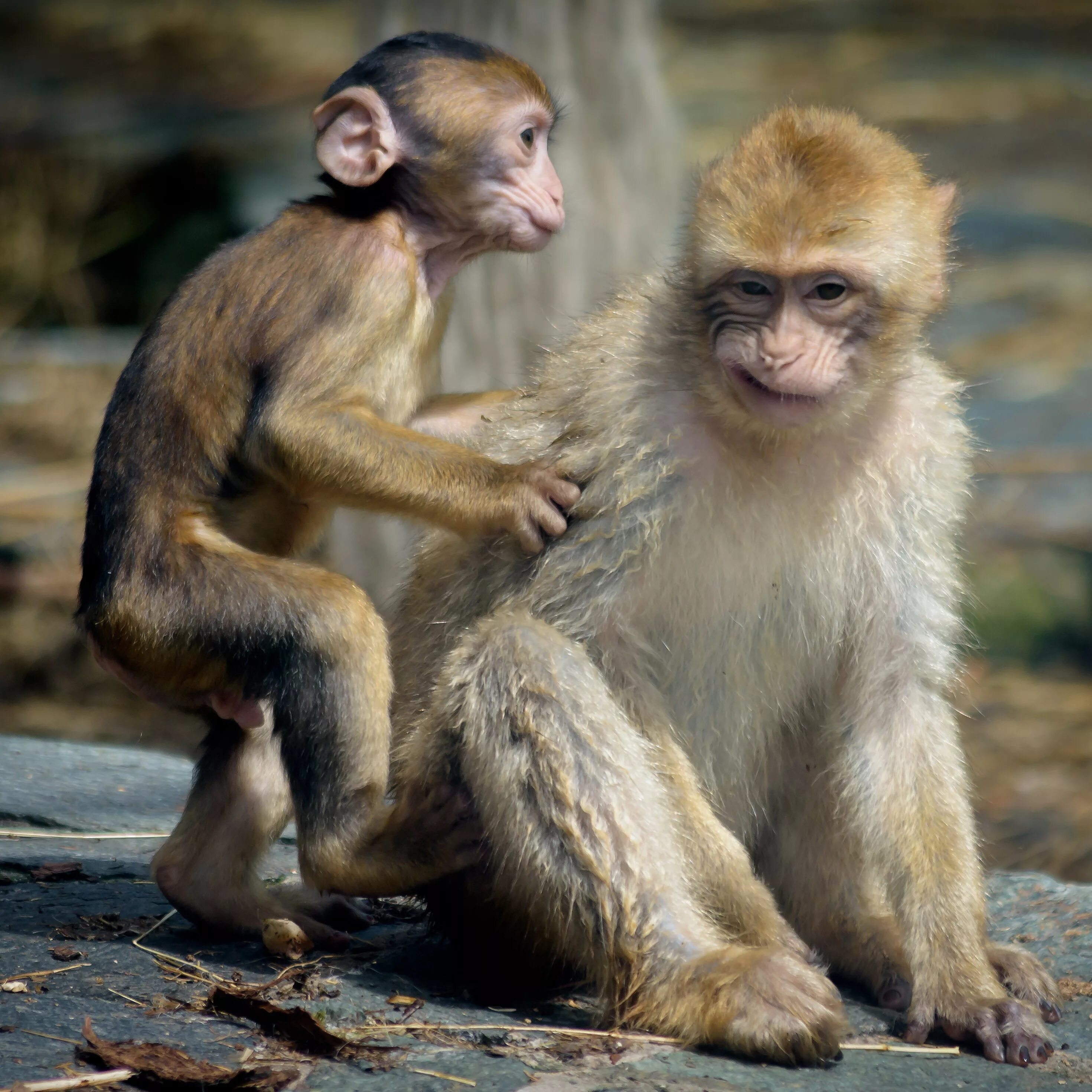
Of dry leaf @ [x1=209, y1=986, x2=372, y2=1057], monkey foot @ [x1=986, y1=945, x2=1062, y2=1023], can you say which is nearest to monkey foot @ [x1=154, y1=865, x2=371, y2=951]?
dry leaf @ [x1=209, y1=986, x2=372, y2=1057]

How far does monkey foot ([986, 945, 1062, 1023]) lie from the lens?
4207 millimetres

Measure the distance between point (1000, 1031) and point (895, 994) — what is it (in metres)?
0.43

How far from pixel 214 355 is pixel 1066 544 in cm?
731

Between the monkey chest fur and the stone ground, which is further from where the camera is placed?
the monkey chest fur

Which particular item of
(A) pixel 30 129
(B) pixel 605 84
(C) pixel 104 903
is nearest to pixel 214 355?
(C) pixel 104 903

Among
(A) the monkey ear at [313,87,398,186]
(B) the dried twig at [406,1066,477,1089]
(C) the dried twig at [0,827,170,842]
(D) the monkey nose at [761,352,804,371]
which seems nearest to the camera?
(B) the dried twig at [406,1066,477,1089]

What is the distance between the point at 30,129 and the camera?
15.2m

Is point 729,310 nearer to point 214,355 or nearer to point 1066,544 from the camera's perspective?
point 214,355

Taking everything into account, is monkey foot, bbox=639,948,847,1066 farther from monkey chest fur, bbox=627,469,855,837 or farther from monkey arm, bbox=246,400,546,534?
monkey arm, bbox=246,400,546,534

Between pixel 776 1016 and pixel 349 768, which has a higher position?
pixel 349 768

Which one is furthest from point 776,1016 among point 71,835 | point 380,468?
point 71,835

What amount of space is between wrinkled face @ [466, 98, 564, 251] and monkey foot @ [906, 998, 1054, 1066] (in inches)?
96.4

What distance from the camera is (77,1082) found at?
3154 millimetres

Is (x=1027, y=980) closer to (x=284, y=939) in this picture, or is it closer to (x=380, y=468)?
(x=284, y=939)
